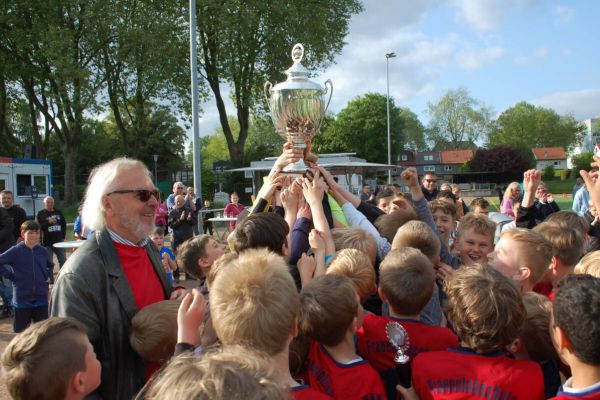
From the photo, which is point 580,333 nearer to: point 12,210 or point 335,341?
point 335,341

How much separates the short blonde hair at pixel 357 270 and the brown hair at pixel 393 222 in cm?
132

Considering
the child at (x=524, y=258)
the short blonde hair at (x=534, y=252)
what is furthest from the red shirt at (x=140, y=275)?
the short blonde hair at (x=534, y=252)

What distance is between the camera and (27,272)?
21.7ft

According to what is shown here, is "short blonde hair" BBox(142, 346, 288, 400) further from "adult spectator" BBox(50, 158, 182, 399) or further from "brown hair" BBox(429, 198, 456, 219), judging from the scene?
"brown hair" BBox(429, 198, 456, 219)

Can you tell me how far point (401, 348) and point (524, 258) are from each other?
3.36 feet

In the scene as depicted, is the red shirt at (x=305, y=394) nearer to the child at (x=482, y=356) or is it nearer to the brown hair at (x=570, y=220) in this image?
the child at (x=482, y=356)

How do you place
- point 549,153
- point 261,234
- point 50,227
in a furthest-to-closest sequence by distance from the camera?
point 549,153
point 50,227
point 261,234

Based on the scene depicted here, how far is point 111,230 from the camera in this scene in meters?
2.45

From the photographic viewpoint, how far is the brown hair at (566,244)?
10.8 feet

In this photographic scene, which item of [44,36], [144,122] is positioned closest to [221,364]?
[44,36]

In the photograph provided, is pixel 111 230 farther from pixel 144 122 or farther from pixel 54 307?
pixel 144 122

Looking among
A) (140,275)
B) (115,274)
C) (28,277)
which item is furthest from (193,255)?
(28,277)

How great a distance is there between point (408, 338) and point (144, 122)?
32418 mm

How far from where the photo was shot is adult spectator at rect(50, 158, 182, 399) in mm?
2131
